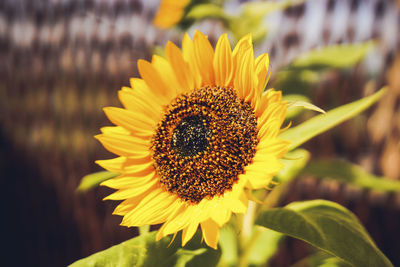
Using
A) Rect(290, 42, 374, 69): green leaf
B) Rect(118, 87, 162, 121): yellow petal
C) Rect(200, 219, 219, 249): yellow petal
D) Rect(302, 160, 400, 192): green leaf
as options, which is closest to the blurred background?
Rect(290, 42, 374, 69): green leaf

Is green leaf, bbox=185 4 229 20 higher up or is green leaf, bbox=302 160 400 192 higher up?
green leaf, bbox=185 4 229 20

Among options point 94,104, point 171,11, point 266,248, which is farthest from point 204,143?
point 94,104

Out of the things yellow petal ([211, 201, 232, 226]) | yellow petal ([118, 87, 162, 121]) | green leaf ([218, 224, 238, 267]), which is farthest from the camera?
green leaf ([218, 224, 238, 267])

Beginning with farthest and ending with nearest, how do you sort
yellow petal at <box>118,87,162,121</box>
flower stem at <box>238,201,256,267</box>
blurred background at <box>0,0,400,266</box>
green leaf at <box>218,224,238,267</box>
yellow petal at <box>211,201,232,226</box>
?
blurred background at <box>0,0,400,266</box>, green leaf at <box>218,224,238,267</box>, flower stem at <box>238,201,256,267</box>, yellow petal at <box>118,87,162,121</box>, yellow petal at <box>211,201,232,226</box>

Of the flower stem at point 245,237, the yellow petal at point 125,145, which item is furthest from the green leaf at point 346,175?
the yellow petal at point 125,145

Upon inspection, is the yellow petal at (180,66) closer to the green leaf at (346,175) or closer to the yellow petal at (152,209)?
the yellow petal at (152,209)

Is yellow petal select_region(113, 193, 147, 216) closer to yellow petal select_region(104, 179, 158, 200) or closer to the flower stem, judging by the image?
yellow petal select_region(104, 179, 158, 200)

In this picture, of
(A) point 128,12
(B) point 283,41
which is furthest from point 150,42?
(B) point 283,41
